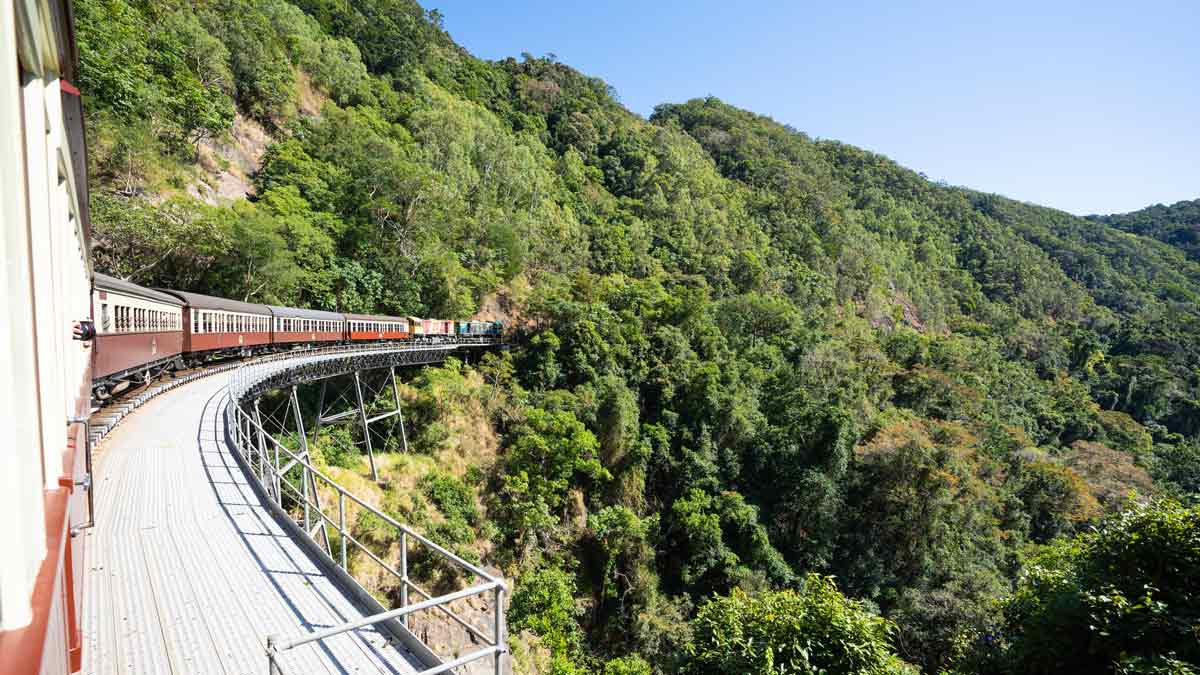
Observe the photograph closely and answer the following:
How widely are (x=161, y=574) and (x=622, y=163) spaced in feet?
211

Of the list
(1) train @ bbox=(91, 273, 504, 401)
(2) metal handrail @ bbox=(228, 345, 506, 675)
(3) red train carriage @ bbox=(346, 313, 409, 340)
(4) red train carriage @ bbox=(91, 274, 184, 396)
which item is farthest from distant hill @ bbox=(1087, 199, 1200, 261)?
(4) red train carriage @ bbox=(91, 274, 184, 396)

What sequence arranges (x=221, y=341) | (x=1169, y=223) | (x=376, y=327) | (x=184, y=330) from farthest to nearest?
(x=1169, y=223) → (x=376, y=327) → (x=221, y=341) → (x=184, y=330)

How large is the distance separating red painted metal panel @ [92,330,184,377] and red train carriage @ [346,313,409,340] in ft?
31.9

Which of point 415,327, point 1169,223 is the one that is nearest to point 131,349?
point 415,327

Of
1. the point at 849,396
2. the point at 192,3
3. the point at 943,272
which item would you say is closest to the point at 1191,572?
the point at 849,396

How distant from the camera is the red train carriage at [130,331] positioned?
8117 mm

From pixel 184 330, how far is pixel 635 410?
17.3m

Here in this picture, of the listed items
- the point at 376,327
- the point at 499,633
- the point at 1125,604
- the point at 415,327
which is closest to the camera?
the point at 499,633

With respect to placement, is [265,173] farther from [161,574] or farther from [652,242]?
[652,242]

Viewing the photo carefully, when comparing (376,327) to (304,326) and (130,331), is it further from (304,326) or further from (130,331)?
(130,331)

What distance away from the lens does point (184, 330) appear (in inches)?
504

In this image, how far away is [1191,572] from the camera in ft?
18.6

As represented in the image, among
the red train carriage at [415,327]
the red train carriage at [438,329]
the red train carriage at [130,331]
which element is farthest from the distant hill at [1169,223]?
the red train carriage at [130,331]

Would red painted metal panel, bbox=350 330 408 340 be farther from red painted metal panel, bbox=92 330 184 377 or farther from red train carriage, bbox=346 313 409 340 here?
red painted metal panel, bbox=92 330 184 377
